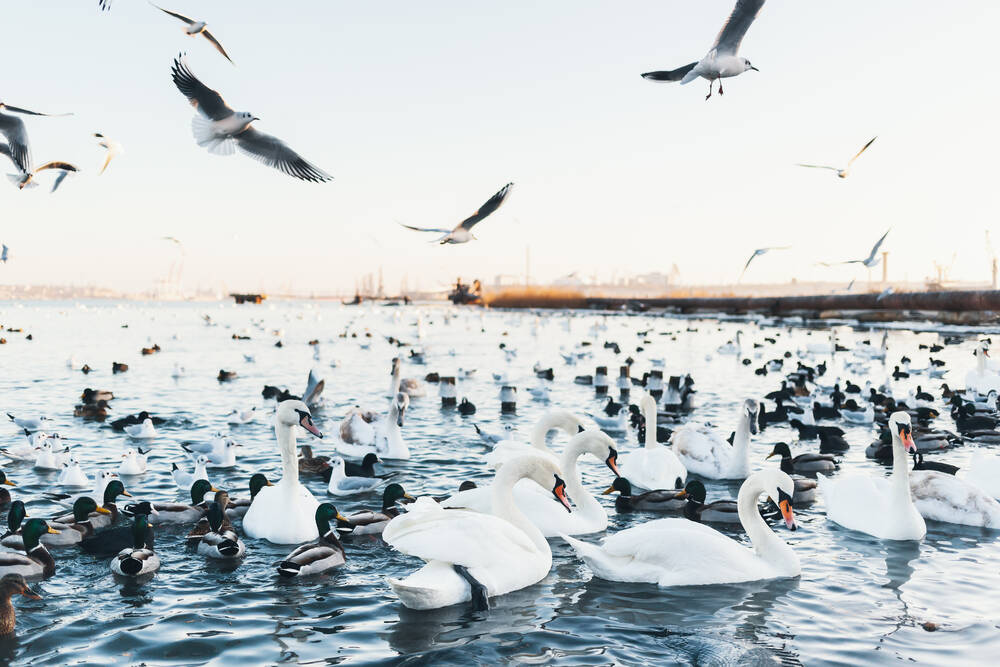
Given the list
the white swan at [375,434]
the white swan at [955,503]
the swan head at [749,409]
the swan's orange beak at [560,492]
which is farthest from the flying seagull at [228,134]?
the white swan at [955,503]

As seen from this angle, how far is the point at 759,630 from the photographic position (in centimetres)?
649

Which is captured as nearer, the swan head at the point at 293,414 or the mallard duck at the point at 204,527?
the mallard duck at the point at 204,527

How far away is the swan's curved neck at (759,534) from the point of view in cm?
777

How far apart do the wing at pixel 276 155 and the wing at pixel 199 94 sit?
539 mm

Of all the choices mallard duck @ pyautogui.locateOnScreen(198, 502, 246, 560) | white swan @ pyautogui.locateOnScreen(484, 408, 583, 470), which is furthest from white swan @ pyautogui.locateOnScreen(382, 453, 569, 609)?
white swan @ pyautogui.locateOnScreen(484, 408, 583, 470)

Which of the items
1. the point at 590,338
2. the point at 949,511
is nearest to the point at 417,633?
the point at 949,511

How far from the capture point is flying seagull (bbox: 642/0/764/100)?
32.7 ft

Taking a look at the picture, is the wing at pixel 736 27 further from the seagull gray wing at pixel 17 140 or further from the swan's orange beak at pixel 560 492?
the seagull gray wing at pixel 17 140

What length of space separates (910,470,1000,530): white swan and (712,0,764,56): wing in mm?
5995

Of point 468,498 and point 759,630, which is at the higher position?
point 468,498

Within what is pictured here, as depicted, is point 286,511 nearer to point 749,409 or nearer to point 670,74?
point 749,409

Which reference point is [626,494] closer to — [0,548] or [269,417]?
[0,548]

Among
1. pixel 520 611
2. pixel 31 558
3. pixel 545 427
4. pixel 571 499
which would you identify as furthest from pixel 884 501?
pixel 31 558

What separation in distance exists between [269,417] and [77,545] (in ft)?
31.8
